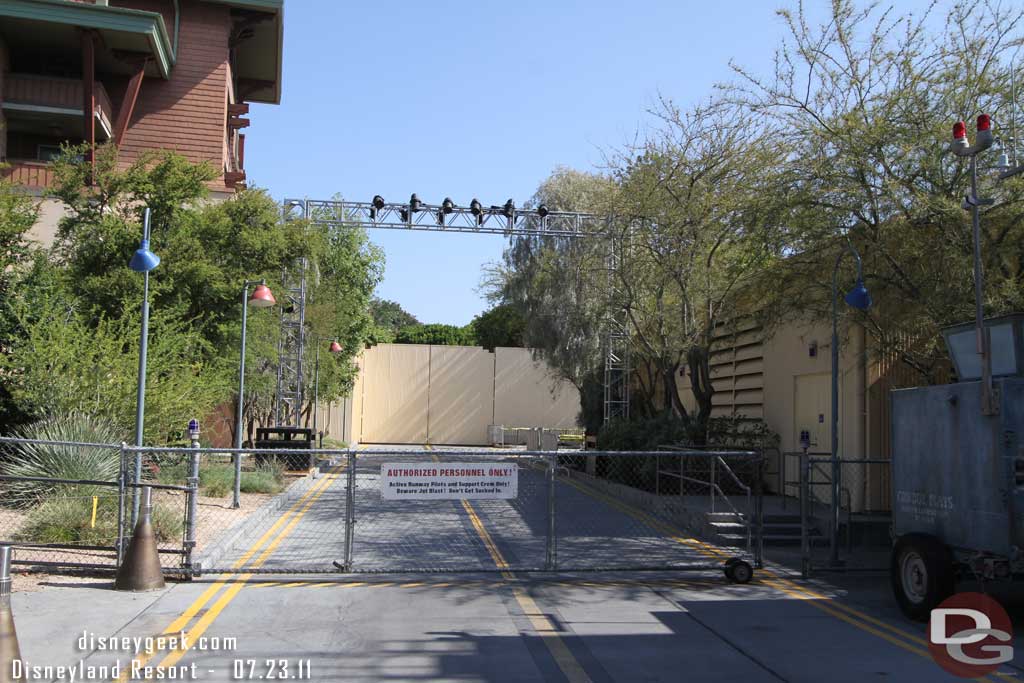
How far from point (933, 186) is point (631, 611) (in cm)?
760

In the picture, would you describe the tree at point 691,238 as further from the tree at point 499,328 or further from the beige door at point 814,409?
the tree at point 499,328

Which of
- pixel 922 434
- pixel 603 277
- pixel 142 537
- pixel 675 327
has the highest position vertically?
pixel 603 277

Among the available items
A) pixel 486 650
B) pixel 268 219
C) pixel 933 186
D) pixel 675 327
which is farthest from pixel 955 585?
pixel 268 219

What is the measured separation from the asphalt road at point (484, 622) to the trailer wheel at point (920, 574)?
11.1 inches

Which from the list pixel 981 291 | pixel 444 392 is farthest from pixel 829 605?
pixel 444 392

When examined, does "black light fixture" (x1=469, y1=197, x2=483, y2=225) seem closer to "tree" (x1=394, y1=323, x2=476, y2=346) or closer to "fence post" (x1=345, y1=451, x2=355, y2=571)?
"fence post" (x1=345, y1=451, x2=355, y2=571)

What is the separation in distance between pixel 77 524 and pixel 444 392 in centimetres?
3932

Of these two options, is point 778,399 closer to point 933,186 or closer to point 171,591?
point 933,186

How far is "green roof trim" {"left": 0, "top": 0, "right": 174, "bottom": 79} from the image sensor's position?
84.0 ft

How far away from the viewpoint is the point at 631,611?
940 centimetres

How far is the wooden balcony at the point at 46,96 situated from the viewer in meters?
26.7

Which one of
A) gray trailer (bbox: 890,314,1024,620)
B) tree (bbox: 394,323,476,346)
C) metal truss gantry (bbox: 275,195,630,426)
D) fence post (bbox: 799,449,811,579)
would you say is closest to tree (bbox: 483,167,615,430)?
metal truss gantry (bbox: 275,195,630,426)

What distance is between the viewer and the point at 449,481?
11.4 m

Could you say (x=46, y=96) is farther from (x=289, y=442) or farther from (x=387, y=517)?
(x=387, y=517)
